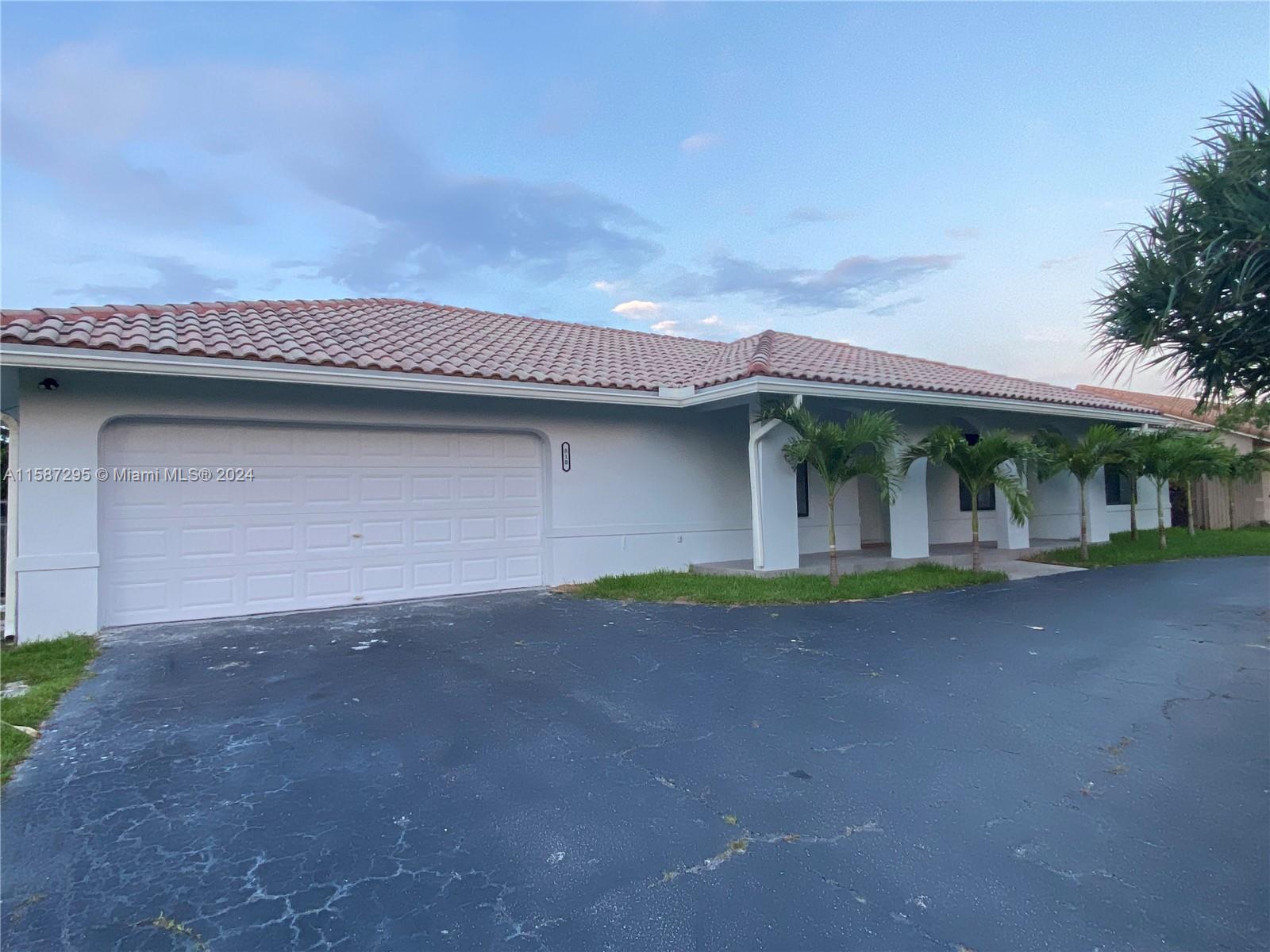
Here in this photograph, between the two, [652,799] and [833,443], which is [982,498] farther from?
[652,799]

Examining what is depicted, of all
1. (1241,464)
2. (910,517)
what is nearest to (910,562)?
(910,517)

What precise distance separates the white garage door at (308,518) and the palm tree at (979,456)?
6441mm

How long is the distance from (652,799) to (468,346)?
887cm

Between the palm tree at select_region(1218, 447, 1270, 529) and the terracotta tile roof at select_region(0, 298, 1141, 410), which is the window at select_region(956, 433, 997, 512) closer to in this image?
the terracotta tile roof at select_region(0, 298, 1141, 410)

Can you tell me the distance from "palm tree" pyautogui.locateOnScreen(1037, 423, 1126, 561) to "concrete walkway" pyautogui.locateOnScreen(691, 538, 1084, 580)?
3.82 feet

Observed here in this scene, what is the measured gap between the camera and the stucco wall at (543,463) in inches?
296

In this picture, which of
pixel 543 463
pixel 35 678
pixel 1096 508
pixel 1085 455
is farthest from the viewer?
pixel 1096 508

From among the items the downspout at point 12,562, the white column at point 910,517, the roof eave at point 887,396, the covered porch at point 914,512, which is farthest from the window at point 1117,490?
the downspout at point 12,562

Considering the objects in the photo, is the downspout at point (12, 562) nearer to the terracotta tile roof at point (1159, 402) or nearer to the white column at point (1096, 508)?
the white column at point (1096, 508)

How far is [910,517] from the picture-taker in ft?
41.4

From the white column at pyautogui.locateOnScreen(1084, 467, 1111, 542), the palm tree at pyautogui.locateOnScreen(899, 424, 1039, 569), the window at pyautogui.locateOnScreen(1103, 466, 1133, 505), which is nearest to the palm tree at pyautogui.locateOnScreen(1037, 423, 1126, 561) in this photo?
the white column at pyautogui.locateOnScreen(1084, 467, 1111, 542)

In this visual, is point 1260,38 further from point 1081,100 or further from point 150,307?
point 150,307

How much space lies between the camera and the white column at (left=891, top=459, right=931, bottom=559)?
12492 mm

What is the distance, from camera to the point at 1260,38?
5.56 m
